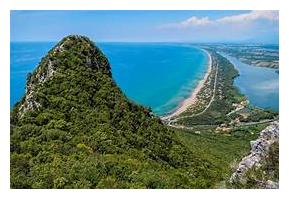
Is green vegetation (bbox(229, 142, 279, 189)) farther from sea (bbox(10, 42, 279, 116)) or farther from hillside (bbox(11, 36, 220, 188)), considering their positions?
sea (bbox(10, 42, 279, 116))

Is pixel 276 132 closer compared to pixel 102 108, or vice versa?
pixel 276 132

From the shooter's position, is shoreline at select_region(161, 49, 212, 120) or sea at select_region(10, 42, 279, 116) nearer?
sea at select_region(10, 42, 279, 116)

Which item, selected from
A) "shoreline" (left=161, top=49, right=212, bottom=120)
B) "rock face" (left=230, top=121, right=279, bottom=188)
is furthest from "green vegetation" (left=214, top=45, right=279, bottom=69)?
"shoreline" (left=161, top=49, right=212, bottom=120)

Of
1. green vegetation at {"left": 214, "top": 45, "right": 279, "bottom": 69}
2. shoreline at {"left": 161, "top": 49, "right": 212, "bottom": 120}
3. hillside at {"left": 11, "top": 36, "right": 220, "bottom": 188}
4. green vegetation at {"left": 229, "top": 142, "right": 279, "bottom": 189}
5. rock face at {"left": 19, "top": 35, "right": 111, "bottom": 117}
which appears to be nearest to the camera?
hillside at {"left": 11, "top": 36, "right": 220, "bottom": 188}
